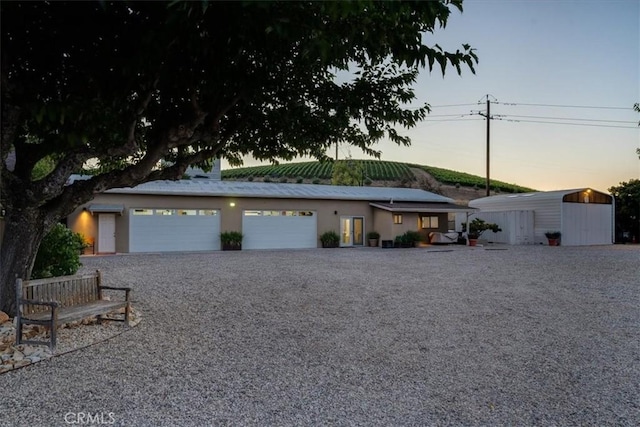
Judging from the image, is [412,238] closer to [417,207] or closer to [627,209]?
[417,207]

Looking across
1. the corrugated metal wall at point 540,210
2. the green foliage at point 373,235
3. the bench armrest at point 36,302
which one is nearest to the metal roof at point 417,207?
the green foliage at point 373,235

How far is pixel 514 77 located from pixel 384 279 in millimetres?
8569

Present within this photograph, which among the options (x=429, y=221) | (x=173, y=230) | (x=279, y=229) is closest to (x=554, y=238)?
(x=429, y=221)

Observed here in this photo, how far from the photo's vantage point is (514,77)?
1390cm

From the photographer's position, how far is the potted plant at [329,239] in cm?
2185

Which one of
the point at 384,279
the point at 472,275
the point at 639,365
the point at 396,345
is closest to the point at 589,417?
the point at 639,365

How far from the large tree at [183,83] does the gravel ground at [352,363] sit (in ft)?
7.61

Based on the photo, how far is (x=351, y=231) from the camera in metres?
23.1

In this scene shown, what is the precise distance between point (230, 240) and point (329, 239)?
5.25 m

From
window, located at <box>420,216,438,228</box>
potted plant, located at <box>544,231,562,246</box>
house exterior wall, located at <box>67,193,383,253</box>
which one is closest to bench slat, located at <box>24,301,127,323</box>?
house exterior wall, located at <box>67,193,383,253</box>

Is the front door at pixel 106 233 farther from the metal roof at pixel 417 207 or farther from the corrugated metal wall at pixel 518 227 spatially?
the corrugated metal wall at pixel 518 227

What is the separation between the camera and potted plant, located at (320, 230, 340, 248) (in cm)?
2185

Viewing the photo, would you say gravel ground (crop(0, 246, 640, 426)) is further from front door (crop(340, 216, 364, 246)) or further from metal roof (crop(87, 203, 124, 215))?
front door (crop(340, 216, 364, 246))

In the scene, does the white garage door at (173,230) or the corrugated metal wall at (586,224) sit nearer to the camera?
the white garage door at (173,230)
